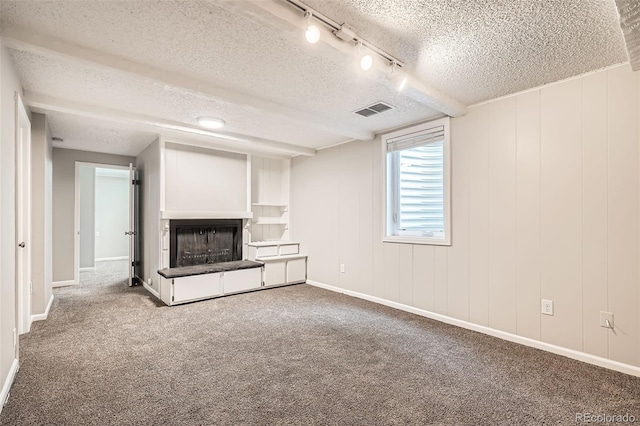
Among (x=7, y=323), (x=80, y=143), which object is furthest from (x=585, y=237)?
(x=80, y=143)

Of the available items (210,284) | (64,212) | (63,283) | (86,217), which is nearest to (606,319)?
(210,284)

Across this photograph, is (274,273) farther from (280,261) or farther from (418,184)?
(418,184)

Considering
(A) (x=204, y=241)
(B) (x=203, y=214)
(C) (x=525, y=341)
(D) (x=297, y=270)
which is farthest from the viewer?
(D) (x=297, y=270)

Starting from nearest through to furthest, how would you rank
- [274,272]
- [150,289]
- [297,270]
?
1. [150,289]
2. [274,272]
3. [297,270]

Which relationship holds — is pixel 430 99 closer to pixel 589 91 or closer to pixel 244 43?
pixel 589 91

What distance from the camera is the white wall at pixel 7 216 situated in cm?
194

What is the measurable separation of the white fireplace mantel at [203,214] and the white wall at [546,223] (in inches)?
95.6

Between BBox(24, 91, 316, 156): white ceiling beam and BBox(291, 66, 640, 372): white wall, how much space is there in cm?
235

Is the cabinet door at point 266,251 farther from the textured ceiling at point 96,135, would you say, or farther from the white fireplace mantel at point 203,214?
the textured ceiling at point 96,135

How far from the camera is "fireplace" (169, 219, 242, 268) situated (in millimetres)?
4660

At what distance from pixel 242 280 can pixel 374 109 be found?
3038 millimetres

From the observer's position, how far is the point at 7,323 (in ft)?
6.85

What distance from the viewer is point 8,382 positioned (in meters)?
2.04

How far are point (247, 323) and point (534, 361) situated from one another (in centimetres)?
262
